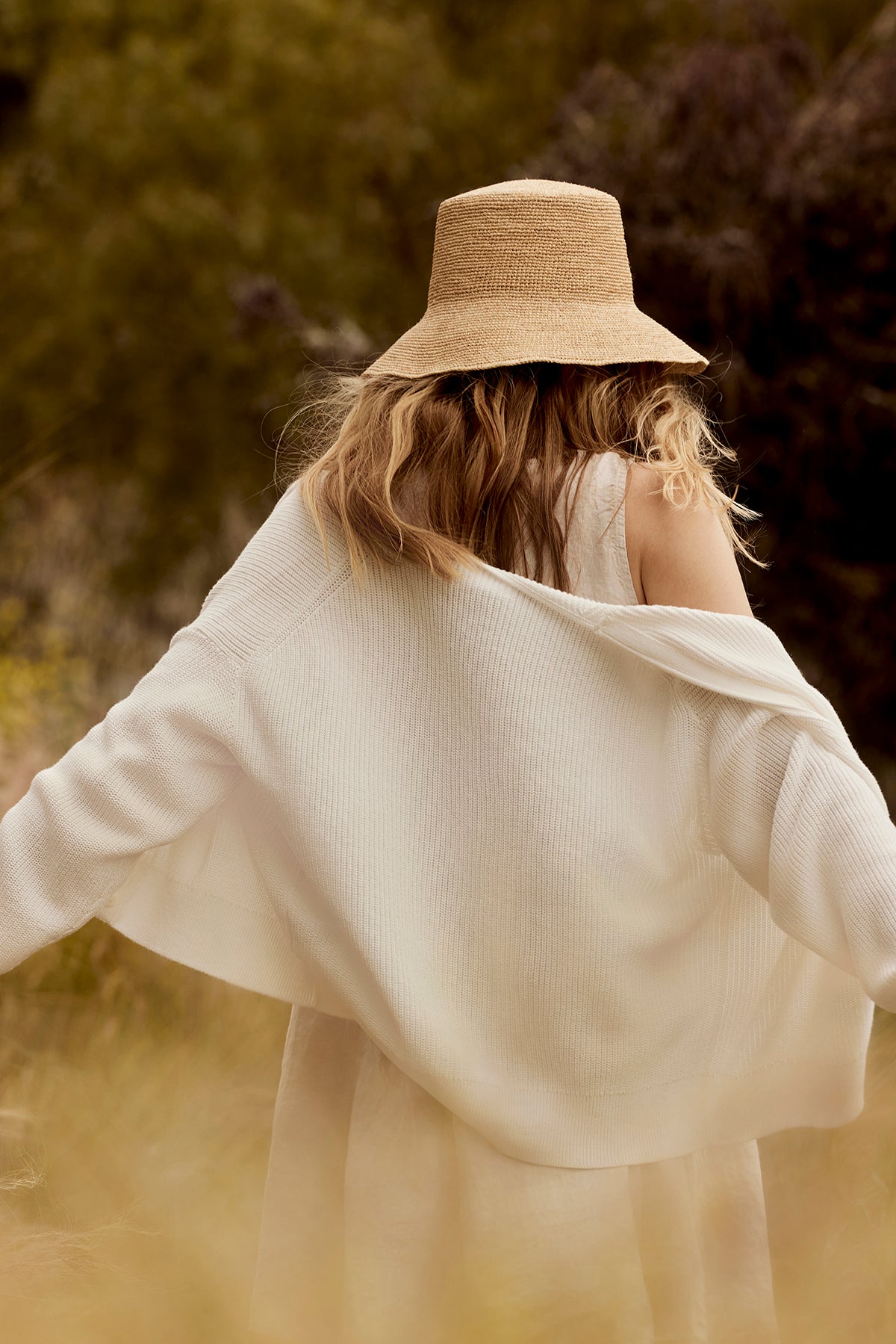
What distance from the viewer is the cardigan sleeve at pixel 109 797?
1.55 metres

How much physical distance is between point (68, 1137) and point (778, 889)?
1.27 metres

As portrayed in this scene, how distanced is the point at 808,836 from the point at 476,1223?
1.97 feet

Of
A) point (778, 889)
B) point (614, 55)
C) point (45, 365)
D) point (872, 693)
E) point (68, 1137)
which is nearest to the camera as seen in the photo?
point (778, 889)

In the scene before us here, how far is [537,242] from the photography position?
1.57 metres

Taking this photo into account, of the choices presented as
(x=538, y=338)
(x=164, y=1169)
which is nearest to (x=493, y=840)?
(x=538, y=338)

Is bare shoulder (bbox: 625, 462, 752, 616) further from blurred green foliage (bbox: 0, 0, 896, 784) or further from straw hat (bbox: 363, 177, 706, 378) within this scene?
blurred green foliage (bbox: 0, 0, 896, 784)

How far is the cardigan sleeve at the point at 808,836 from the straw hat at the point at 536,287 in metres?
0.45

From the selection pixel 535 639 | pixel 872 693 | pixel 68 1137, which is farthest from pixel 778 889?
pixel 872 693

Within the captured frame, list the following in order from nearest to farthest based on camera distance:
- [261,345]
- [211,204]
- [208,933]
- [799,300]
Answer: [208,933] → [799,300] → [261,345] → [211,204]

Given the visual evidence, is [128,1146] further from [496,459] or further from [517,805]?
[496,459]

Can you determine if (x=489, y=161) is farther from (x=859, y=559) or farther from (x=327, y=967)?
(x=327, y=967)

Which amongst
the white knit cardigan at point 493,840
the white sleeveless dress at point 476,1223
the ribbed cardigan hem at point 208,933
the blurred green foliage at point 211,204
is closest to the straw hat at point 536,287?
the white sleeveless dress at point 476,1223

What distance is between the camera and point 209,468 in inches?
374

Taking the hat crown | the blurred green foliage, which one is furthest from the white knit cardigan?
the blurred green foliage
